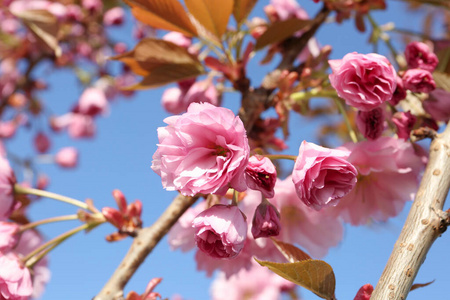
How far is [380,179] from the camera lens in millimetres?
904

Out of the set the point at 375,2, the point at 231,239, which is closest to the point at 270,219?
the point at 231,239

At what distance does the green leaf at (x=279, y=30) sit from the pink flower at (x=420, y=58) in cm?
24

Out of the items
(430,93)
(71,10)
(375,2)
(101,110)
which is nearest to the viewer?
(430,93)

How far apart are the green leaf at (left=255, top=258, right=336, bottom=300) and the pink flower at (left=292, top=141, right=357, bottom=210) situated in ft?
0.26

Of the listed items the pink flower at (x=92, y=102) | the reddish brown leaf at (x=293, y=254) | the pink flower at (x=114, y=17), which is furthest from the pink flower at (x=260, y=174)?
the pink flower at (x=114, y=17)

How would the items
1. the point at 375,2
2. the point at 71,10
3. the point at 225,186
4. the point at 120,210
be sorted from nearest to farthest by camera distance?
1. the point at 225,186
2. the point at 120,210
3. the point at 375,2
4. the point at 71,10

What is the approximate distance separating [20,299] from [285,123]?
0.62 metres

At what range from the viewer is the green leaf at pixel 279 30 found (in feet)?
3.19

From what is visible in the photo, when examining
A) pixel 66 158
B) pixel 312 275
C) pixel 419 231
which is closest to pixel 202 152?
pixel 312 275

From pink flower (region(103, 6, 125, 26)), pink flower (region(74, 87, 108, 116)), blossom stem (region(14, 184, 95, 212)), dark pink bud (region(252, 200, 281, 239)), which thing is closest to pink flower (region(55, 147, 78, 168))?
pink flower (region(74, 87, 108, 116))

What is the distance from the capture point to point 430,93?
0.83 meters

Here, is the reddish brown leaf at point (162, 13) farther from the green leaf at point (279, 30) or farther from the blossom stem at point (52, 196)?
the blossom stem at point (52, 196)

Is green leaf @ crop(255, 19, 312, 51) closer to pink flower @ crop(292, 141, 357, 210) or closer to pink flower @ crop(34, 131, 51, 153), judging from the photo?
pink flower @ crop(292, 141, 357, 210)

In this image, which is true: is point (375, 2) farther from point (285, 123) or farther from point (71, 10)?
point (71, 10)
